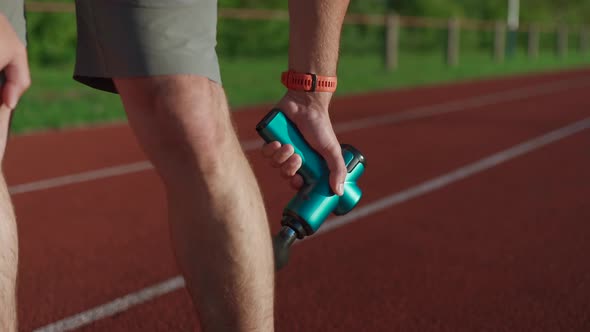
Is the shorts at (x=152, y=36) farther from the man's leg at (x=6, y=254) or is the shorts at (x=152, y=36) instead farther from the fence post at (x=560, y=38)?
the fence post at (x=560, y=38)

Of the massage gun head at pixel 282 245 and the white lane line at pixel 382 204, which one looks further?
the white lane line at pixel 382 204

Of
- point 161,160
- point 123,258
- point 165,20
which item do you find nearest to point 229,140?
point 161,160

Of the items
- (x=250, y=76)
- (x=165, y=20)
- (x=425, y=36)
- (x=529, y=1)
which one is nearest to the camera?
(x=165, y=20)

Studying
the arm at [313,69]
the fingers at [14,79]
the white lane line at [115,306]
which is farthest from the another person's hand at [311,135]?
the white lane line at [115,306]

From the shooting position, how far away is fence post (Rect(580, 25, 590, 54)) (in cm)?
3684

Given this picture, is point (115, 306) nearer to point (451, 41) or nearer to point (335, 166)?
point (335, 166)

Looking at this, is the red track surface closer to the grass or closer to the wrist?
the wrist

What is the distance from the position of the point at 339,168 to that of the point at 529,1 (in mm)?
48889

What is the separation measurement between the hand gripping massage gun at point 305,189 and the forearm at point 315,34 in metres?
0.14

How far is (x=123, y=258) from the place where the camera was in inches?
143

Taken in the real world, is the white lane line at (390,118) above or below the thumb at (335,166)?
below

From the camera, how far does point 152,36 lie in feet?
4.92

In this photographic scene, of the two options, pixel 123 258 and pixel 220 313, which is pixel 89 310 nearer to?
pixel 123 258

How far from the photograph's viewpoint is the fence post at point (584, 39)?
3684 centimetres
